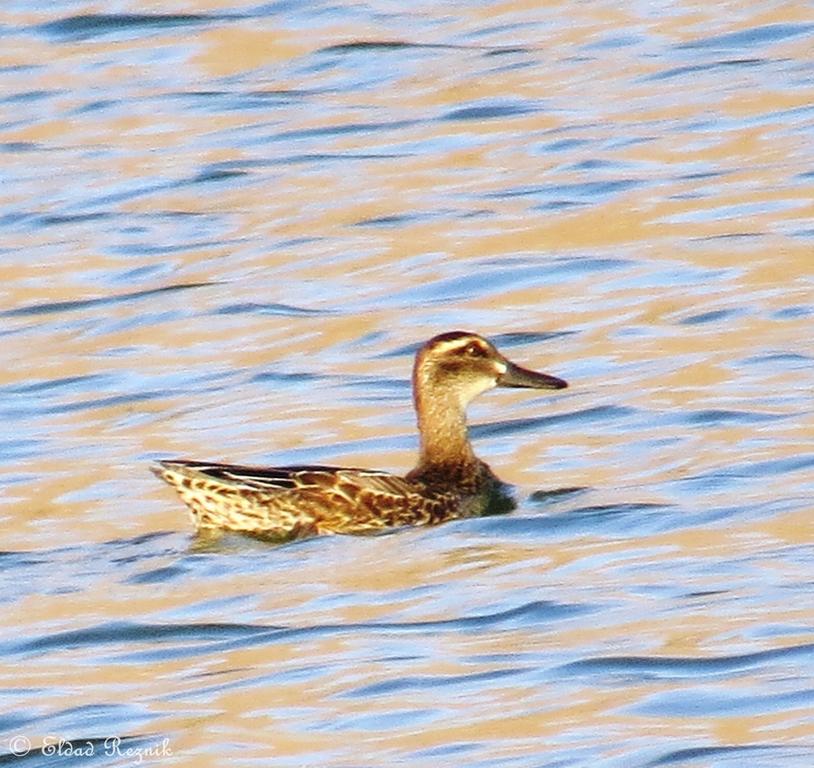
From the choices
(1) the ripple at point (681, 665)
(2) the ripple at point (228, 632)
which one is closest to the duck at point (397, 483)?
(2) the ripple at point (228, 632)

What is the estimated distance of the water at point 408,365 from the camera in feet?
28.2

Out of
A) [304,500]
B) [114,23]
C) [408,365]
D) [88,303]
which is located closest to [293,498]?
[304,500]

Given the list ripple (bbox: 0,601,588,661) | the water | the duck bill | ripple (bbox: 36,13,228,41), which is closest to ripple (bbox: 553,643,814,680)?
the water

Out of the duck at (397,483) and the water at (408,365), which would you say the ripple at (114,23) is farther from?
the duck at (397,483)

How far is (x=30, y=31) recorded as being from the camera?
22.6m

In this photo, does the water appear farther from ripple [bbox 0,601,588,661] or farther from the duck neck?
the duck neck

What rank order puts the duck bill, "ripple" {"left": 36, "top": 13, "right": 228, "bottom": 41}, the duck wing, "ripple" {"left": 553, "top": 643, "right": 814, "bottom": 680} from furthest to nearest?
"ripple" {"left": 36, "top": 13, "right": 228, "bottom": 41}
the duck bill
the duck wing
"ripple" {"left": 553, "top": 643, "right": 814, "bottom": 680}

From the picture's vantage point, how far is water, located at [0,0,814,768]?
8602 mm

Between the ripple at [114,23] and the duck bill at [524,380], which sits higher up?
the ripple at [114,23]

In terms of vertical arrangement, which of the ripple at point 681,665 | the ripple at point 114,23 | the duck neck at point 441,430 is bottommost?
the duck neck at point 441,430

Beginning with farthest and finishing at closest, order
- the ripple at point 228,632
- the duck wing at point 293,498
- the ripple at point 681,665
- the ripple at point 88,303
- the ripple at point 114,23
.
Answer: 1. the ripple at point 114,23
2. the ripple at point 88,303
3. the duck wing at point 293,498
4. the ripple at point 228,632
5. the ripple at point 681,665

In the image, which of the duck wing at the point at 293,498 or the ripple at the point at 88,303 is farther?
the ripple at the point at 88,303

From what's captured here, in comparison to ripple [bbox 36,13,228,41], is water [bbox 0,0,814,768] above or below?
below

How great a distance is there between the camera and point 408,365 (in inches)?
553
